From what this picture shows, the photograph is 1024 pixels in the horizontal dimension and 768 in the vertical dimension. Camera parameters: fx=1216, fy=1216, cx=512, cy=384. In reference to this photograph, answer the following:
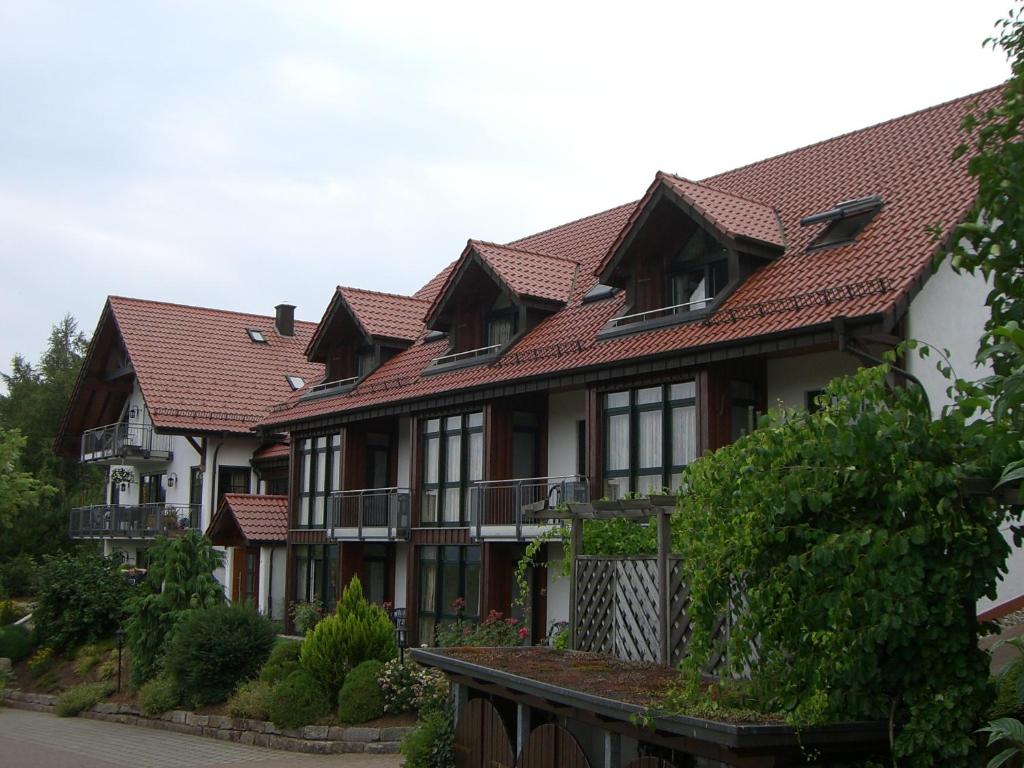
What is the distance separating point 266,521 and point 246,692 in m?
12.1

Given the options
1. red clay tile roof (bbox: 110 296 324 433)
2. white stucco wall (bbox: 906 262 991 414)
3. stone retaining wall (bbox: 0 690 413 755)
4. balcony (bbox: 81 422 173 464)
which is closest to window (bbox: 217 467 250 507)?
red clay tile roof (bbox: 110 296 324 433)

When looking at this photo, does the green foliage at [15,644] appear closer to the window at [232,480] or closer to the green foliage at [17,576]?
the window at [232,480]

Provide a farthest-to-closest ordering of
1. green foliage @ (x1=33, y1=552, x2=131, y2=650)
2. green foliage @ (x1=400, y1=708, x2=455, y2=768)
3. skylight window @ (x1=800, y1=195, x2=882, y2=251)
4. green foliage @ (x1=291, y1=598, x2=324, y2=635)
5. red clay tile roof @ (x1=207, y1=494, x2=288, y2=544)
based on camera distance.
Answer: red clay tile roof @ (x1=207, y1=494, x2=288, y2=544) < green foliage @ (x1=33, y1=552, x2=131, y2=650) < green foliage @ (x1=291, y1=598, x2=324, y2=635) < skylight window @ (x1=800, y1=195, x2=882, y2=251) < green foliage @ (x1=400, y1=708, x2=455, y2=768)

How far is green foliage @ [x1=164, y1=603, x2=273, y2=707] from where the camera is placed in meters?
22.4

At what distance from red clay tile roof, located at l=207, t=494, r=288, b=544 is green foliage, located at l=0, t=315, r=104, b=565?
1403 centimetres

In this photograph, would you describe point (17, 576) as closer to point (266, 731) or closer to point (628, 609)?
point (266, 731)

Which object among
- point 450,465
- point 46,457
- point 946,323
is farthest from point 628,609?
point 46,457

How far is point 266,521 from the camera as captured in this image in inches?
1299

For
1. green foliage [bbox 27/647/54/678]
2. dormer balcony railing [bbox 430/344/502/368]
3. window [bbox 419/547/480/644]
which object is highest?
dormer balcony railing [bbox 430/344/502/368]

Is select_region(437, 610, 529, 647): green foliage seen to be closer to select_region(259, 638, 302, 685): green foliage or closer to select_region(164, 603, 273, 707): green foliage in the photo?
select_region(259, 638, 302, 685): green foliage

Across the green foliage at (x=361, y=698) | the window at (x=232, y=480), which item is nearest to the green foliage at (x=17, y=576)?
the window at (x=232, y=480)

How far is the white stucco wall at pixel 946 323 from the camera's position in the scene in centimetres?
1695

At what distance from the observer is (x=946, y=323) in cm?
1731

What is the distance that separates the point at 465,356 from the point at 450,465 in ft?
7.78
